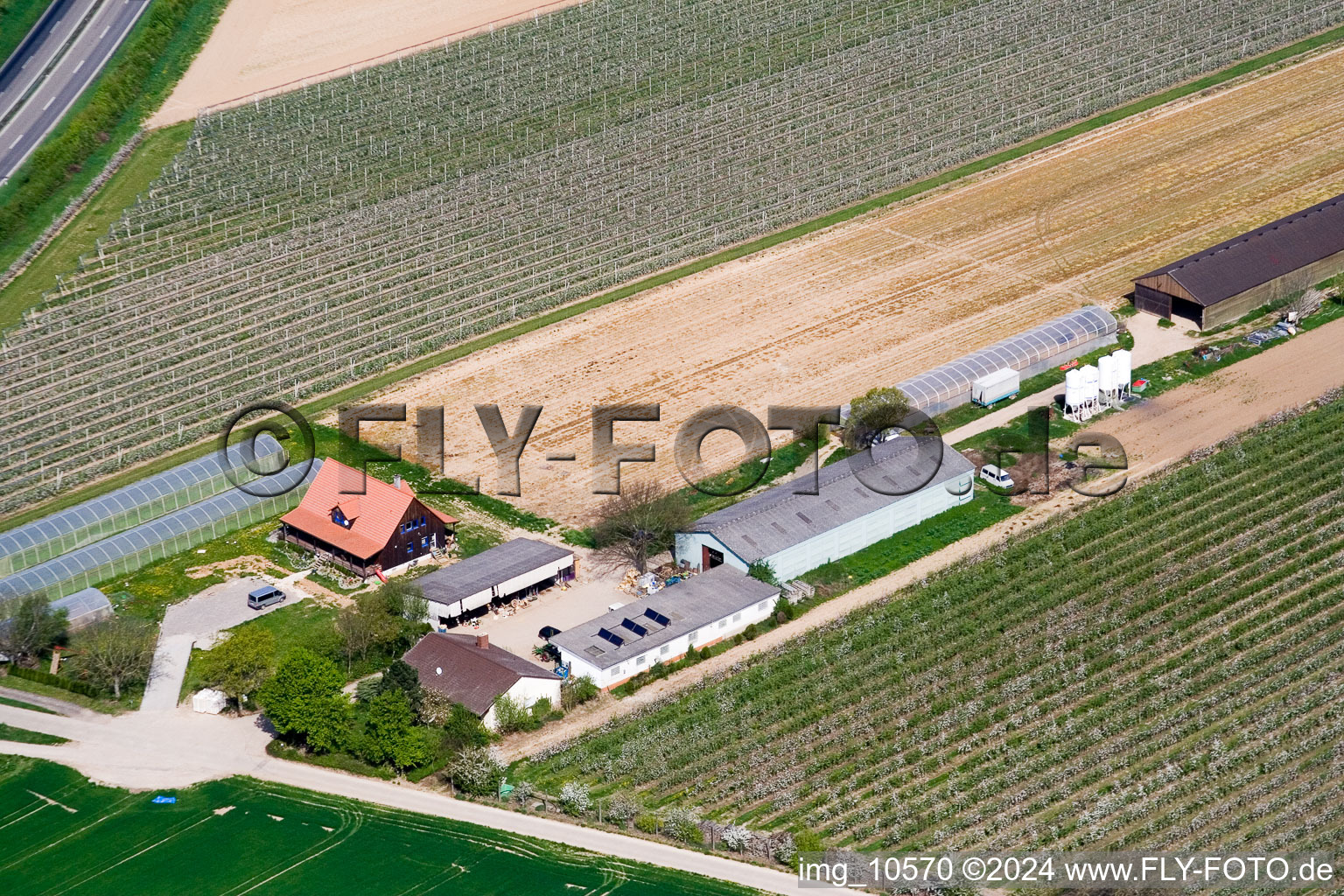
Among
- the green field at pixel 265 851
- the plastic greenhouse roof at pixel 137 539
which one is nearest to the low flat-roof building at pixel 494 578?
the plastic greenhouse roof at pixel 137 539

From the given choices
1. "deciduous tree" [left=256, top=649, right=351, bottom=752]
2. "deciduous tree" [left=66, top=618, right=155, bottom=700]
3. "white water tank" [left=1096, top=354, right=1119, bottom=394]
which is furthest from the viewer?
"white water tank" [left=1096, top=354, right=1119, bottom=394]

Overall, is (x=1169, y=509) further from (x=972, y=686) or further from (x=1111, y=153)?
(x=1111, y=153)

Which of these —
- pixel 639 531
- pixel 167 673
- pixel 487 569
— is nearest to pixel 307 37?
pixel 487 569

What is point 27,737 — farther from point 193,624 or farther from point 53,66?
point 53,66

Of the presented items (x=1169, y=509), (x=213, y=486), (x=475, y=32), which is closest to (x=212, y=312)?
(x=213, y=486)

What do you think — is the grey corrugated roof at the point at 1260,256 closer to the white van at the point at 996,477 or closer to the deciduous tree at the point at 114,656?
the white van at the point at 996,477

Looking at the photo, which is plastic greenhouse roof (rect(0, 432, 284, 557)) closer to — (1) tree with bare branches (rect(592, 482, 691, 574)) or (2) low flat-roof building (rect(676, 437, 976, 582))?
(1) tree with bare branches (rect(592, 482, 691, 574))

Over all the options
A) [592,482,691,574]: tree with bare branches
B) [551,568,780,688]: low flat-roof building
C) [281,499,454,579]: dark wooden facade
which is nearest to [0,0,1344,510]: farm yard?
[281,499,454,579]: dark wooden facade
